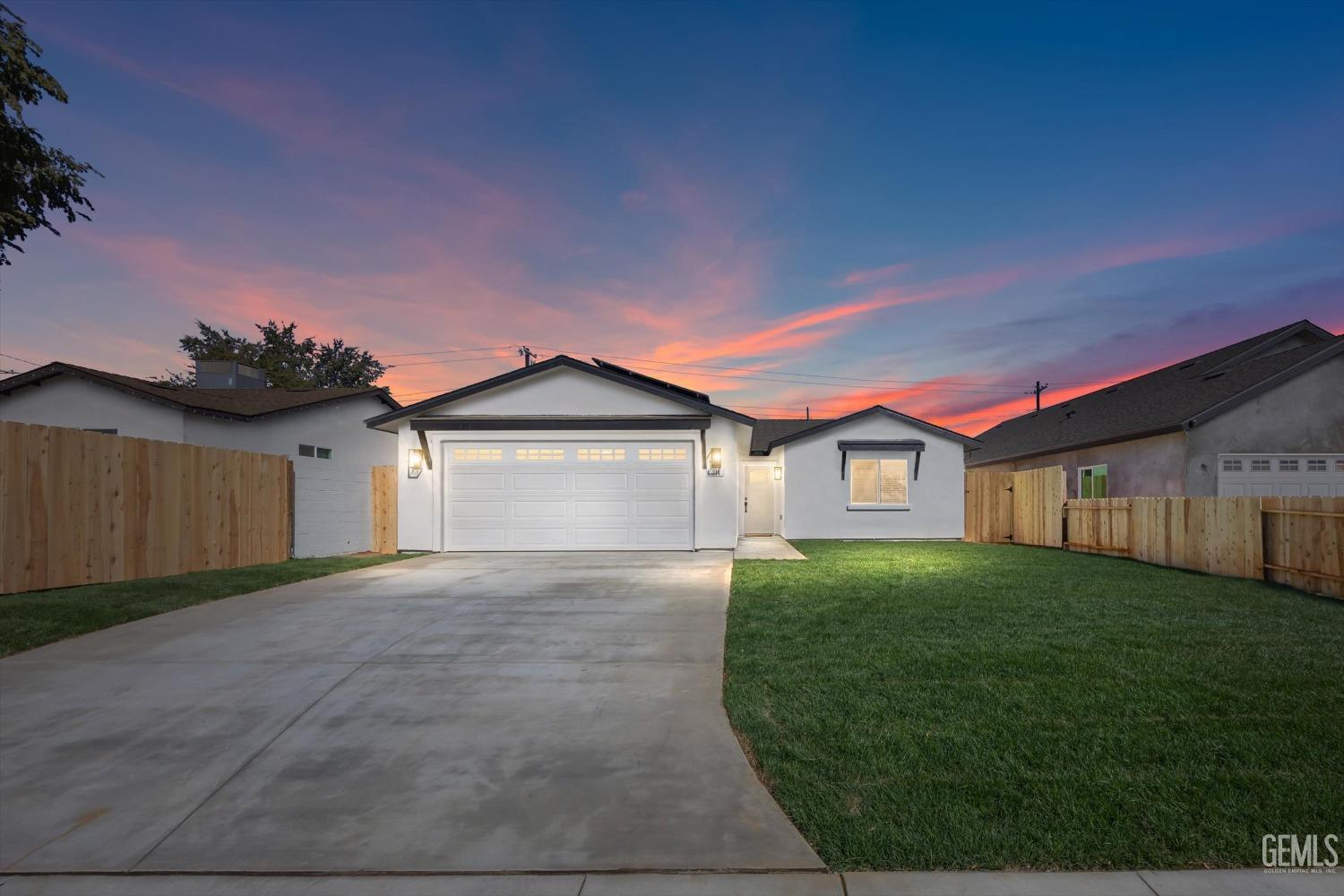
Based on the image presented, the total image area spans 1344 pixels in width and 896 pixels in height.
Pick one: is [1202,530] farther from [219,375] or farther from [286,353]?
[286,353]

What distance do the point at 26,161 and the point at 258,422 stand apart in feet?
21.6

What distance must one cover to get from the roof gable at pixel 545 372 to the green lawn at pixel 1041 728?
6964mm

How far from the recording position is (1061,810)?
8.85 ft

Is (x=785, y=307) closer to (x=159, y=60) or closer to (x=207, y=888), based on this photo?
(x=159, y=60)

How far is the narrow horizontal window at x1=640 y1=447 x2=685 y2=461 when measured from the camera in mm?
14258

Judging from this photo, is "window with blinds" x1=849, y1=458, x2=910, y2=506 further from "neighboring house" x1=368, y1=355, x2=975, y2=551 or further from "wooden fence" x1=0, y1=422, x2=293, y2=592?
"wooden fence" x1=0, y1=422, x2=293, y2=592

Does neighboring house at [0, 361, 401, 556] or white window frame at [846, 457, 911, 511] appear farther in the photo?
white window frame at [846, 457, 911, 511]

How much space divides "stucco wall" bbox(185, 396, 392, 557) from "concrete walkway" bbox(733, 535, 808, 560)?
393 inches

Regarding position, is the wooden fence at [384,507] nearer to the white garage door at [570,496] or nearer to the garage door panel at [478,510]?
the white garage door at [570,496]

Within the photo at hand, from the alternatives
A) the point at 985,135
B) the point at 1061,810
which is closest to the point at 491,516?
the point at 1061,810

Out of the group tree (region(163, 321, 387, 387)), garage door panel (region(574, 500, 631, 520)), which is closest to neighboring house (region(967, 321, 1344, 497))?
garage door panel (region(574, 500, 631, 520))

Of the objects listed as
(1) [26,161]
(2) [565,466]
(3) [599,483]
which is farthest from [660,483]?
(1) [26,161]

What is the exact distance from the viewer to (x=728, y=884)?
230cm

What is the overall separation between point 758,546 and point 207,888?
13.6m
